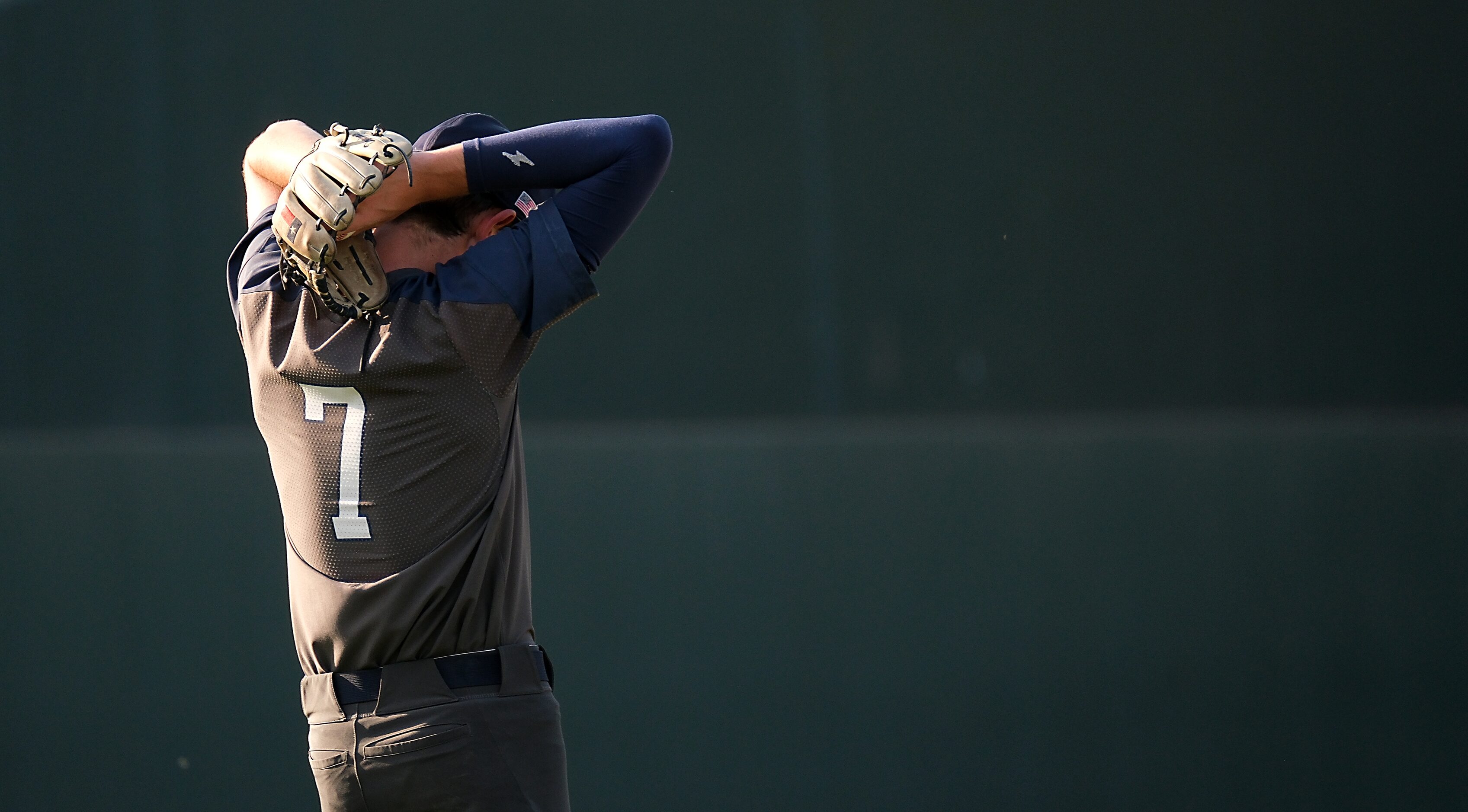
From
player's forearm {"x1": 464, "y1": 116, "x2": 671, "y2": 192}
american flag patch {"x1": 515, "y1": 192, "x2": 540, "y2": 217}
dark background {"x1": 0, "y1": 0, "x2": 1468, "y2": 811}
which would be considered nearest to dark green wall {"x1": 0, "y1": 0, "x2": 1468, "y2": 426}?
dark background {"x1": 0, "y1": 0, "x2": 1468, "y2": 811}

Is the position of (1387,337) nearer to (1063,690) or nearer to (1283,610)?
(1283,610)

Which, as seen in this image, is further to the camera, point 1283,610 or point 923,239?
point 923,239

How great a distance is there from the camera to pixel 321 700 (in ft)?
6.31

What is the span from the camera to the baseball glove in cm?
168

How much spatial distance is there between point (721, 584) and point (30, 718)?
239 centimetres

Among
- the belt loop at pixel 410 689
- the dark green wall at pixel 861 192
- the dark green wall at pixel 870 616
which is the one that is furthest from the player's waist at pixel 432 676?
the dark green wall at pixel 861 192

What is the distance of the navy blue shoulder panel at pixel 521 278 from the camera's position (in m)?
1.82

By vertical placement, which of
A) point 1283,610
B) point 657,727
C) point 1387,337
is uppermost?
point 1387,337

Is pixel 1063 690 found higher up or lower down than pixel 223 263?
lower down

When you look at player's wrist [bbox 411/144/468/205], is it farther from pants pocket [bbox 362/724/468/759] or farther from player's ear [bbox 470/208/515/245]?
pants pocket [bbox 362/724/468/759]

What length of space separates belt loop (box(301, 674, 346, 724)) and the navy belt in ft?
0.04

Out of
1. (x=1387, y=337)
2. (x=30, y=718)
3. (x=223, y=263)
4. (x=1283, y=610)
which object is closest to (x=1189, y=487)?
(x=1283, y=610)

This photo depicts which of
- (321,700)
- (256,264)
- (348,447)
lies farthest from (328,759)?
(256,264)

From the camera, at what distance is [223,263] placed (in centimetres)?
451
